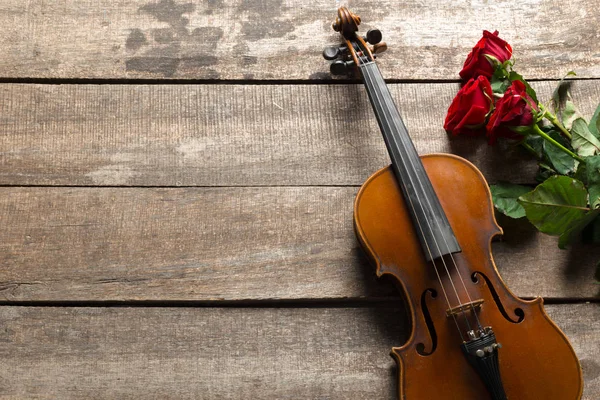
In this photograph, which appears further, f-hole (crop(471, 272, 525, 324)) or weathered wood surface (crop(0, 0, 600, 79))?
weathered wood surface (crop(0, 0, 600, 79))

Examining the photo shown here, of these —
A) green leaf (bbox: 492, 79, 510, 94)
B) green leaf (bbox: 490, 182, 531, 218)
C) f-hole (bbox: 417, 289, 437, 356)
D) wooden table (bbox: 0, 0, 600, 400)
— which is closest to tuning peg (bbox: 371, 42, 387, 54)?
wooden table (bbox: 0, 0, 600, 400)

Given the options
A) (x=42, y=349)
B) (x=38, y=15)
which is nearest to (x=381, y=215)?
(x=42, y=349)

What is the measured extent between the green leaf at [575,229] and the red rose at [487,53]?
32 centimetres

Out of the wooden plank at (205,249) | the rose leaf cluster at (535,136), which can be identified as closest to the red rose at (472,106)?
the rose leaf cluster at (535,136)

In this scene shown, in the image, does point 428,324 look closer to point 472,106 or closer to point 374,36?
point 472,106

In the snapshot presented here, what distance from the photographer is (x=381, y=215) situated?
3.18ft

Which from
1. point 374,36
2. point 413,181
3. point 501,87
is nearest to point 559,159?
point 501,87

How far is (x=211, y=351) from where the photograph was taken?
1042 millimetres

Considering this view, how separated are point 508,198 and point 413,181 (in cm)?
22

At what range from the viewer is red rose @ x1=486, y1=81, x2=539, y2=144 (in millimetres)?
1016

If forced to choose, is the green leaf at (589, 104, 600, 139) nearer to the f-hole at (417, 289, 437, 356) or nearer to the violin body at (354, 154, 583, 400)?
the violin body at (354, 154, 583, 400)

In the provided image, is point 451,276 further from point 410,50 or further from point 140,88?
point 140,88

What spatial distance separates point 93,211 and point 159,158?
16 cm

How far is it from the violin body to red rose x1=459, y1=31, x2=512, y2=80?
28 cm
